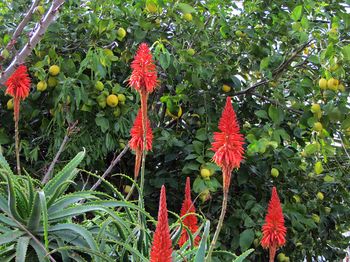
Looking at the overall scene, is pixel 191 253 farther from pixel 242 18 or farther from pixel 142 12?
pixel 242 18

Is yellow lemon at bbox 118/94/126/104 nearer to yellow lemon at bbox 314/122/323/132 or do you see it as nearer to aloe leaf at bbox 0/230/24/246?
yellow lemon at bbox 314/122/323/132

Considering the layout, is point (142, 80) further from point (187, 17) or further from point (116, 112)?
point (187, 17)

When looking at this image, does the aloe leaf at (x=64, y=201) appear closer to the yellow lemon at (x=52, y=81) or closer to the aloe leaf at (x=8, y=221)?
the aloe leaf at (x=8, y=221)

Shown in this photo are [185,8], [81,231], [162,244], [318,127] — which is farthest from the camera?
[185,8]

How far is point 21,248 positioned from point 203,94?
1.84m

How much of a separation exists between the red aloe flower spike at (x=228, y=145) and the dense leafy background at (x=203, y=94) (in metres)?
1.28

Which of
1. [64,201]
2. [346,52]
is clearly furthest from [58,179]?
[346,52]

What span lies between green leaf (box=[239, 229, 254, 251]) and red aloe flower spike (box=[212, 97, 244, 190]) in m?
1.53

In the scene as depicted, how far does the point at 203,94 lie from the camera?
3039mm

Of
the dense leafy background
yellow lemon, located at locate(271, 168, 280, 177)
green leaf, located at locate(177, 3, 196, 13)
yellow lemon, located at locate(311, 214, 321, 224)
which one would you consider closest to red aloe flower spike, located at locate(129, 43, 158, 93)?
the dense leafy background

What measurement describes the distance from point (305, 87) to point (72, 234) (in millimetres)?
1747

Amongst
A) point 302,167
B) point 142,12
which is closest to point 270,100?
point 302,167

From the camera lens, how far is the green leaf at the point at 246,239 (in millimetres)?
2743

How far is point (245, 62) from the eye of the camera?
10.6 feet
